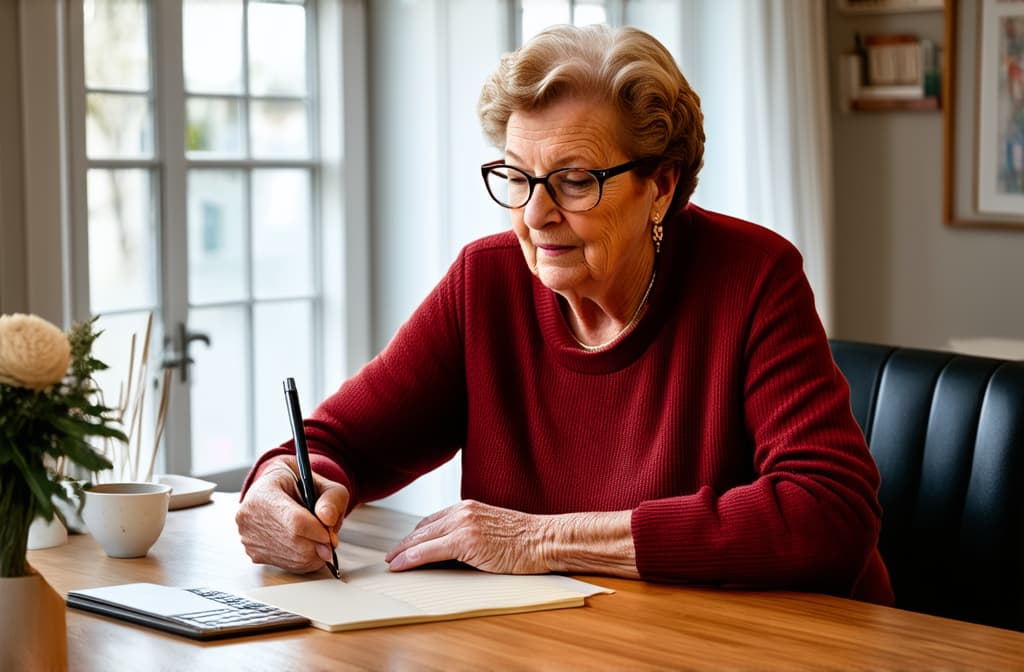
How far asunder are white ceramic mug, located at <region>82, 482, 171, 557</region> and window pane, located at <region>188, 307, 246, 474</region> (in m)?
1.74

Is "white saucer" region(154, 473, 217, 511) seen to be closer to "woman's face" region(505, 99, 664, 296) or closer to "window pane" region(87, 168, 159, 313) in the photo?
"woman's face" region(505, 99, 664, 296)

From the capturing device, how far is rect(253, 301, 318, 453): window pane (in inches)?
144

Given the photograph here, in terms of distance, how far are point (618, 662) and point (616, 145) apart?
806 mm

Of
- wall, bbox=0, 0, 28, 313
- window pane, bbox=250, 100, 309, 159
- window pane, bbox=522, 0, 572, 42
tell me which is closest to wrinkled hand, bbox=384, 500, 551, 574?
wall, bbox=0, 0, 28, 313

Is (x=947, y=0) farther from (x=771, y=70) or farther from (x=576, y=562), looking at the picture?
(x=576, y=562)

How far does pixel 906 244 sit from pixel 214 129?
2.31 metres

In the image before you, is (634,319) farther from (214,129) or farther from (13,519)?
(214,129)

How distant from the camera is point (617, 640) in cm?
134

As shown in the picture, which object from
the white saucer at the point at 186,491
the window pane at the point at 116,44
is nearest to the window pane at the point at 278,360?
the window pane at the point at 116,44

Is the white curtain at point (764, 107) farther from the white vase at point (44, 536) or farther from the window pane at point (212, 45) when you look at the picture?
the white vase at point (44, 536)

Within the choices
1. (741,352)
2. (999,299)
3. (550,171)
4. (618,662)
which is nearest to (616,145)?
(550,171)

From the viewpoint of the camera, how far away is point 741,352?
5.93 feet

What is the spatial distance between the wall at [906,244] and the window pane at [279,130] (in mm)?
1870

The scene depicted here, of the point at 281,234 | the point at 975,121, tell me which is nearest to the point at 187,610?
the point at 281,234
